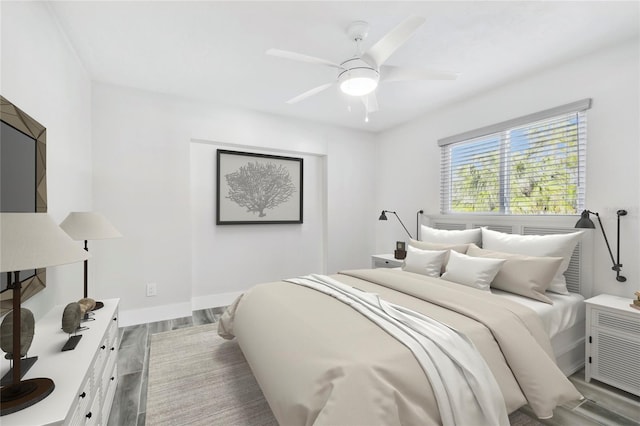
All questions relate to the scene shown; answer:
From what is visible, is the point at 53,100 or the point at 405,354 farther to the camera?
the point at 53,100

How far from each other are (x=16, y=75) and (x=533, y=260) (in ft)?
11.3

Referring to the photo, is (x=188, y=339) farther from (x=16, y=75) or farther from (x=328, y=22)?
(x=328, y=22)

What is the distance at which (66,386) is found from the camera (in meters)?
1.11

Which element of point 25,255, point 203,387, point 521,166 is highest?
point 521,166

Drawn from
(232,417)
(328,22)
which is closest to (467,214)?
(328,22)

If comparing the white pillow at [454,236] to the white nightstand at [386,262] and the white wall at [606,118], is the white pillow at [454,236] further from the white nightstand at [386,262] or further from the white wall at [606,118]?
the white wall at [606,118]

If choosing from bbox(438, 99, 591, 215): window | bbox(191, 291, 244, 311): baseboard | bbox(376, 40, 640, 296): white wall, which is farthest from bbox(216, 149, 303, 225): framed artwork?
bbox(376, 40, 640, 296): white wall

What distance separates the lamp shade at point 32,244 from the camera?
0.85 meters

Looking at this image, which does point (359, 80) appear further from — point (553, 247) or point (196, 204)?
point (196, 204)

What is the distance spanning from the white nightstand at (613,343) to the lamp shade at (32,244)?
303 cm

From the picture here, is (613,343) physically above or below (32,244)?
below

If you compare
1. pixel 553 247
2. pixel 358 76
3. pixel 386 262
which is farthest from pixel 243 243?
pixel 553 247

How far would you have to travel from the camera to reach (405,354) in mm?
1355

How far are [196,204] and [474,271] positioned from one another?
3.15 meters
